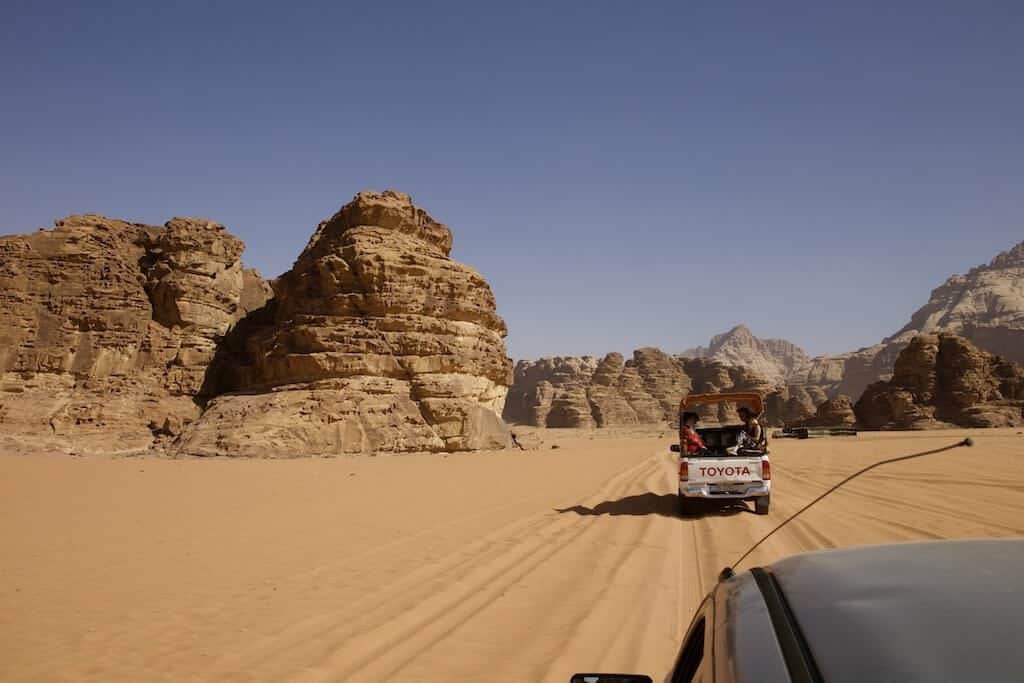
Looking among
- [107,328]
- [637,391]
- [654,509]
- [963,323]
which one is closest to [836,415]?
[637,391]

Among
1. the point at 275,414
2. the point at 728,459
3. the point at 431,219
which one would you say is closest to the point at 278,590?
the point at 728,459

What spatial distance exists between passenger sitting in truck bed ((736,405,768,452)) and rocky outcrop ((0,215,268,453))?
24.7m

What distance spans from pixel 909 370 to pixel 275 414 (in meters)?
51.9

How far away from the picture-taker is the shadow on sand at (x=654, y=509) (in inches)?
384

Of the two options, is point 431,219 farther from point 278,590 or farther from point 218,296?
point 278,590

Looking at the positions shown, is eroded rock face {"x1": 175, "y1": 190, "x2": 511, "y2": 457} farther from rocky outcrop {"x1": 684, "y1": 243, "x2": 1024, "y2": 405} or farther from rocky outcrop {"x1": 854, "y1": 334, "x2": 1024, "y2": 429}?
rocky outcrop {"x1": 684, "y1": 243, "x2": 1024, "y2": 405}

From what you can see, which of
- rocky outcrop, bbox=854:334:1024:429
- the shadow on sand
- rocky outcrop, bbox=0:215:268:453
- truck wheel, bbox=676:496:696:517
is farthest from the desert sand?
rocky outcrop, bbox=854:334:1024:429

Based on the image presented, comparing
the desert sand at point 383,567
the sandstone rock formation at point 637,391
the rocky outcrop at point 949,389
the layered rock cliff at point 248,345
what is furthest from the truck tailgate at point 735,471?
the sandstone rock formation at point 637,391

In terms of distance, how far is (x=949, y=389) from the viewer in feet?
161

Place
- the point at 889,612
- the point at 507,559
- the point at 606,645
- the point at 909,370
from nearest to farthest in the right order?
the point at 889,612 → the point at 606,645 → the point at 507,559 → the point at 909,370

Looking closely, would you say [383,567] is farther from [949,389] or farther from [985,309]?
[985,309]

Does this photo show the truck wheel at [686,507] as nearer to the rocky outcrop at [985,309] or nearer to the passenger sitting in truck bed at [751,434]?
the passenger sitting in truck bed at [751,434]

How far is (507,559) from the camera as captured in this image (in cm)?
686

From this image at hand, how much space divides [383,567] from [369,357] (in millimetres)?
20245
